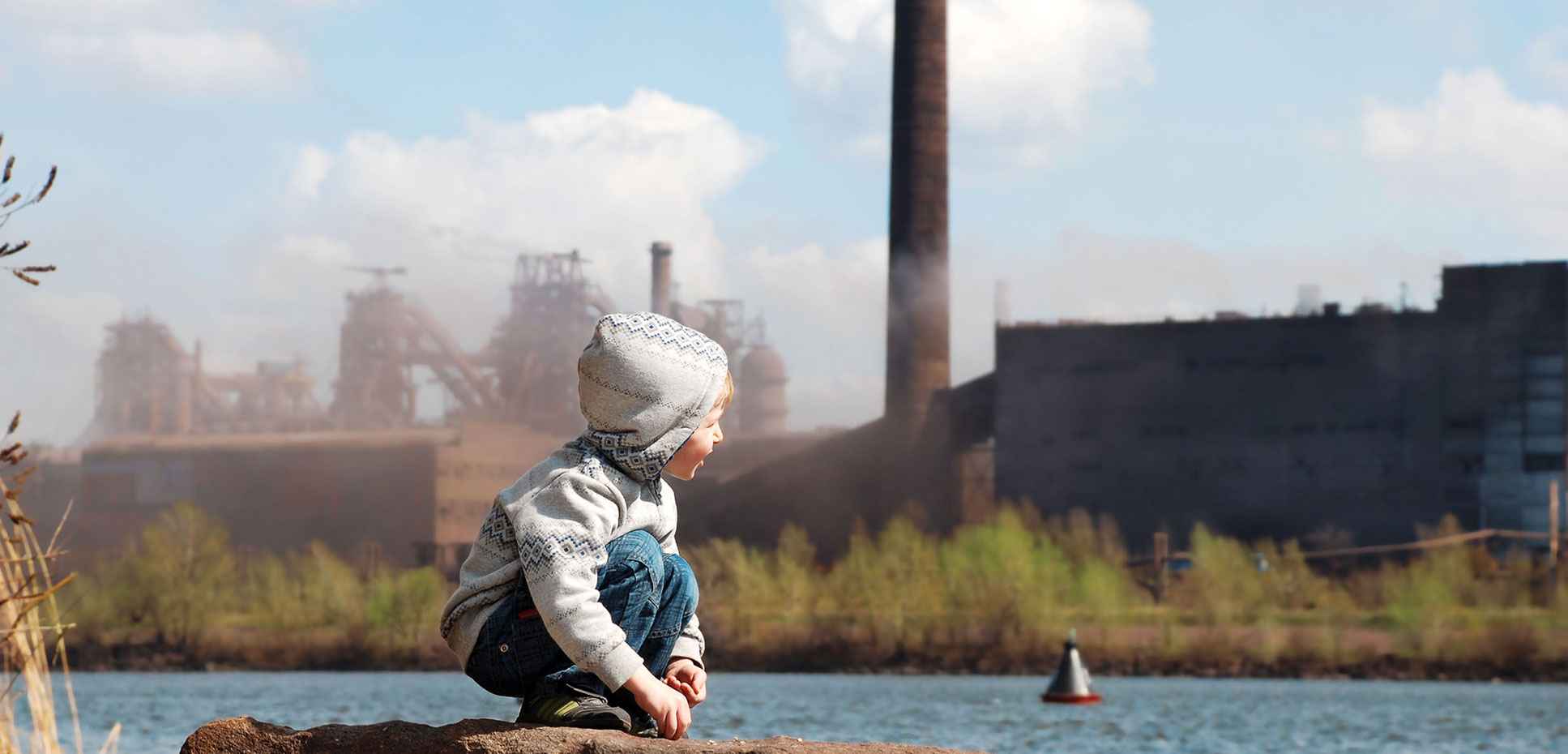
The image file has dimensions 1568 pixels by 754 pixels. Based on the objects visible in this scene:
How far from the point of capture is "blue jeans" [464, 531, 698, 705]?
8.18 ft

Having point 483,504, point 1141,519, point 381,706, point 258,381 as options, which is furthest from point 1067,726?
point 258,381

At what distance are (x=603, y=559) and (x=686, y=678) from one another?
30 cm

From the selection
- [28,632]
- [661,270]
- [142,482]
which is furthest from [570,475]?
[661,270]

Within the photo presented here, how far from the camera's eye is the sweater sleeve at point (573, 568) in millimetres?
2393

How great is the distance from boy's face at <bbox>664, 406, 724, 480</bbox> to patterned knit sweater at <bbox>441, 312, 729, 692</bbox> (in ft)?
0.09

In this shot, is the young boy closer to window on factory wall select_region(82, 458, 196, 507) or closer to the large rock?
the large rock

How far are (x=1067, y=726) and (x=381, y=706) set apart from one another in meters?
11.6

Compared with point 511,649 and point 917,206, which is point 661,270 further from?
point 511,649

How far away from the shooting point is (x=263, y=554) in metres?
45.6

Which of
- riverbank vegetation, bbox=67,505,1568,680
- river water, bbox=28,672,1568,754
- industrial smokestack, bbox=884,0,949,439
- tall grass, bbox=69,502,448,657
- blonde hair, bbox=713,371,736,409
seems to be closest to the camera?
blonde hair, bbox=713,371,736,409

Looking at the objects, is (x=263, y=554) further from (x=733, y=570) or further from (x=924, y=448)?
(x=924, y=448)

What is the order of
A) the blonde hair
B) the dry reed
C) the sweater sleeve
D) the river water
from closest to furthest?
the sweater sleeve, the blonde hair, the dry reed, the river water

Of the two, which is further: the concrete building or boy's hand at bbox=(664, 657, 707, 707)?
the concrete building

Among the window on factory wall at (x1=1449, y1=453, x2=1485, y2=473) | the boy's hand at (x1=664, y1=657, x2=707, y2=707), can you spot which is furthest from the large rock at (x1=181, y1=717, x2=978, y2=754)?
the window on factory wall at (x1=1449, y1=453, x2=1485, y2=473)
